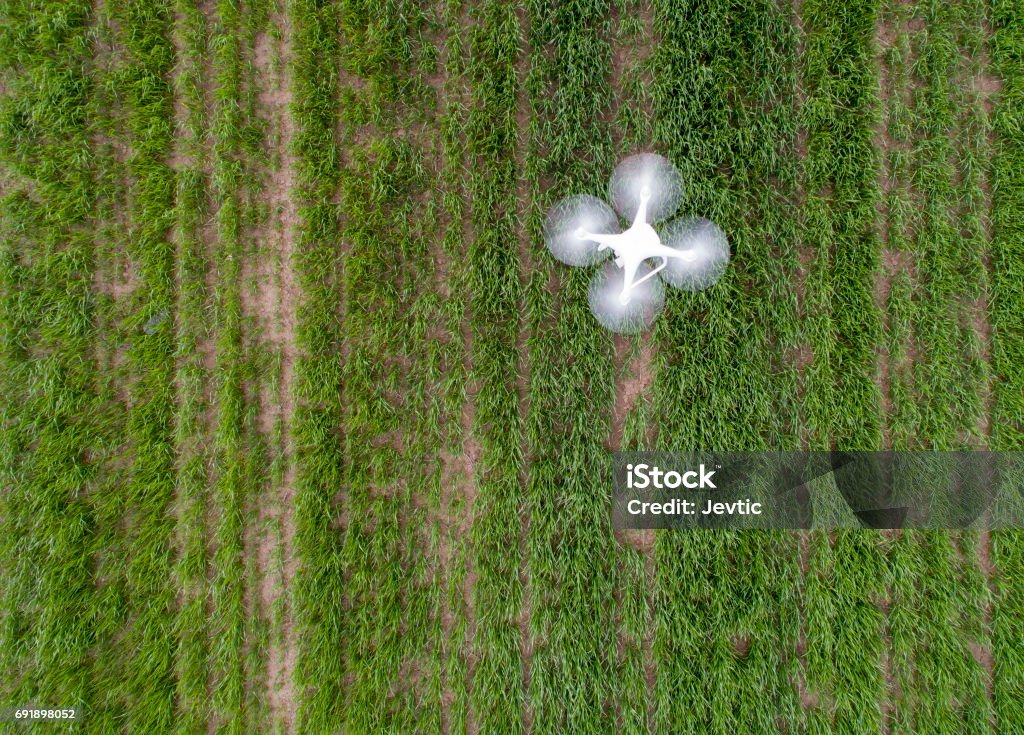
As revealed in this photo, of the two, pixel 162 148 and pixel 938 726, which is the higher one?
pixel 162 148

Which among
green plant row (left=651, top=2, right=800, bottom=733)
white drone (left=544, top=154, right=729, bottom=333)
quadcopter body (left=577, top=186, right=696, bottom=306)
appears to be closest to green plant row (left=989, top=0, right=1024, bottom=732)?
green plant row (left=651, top=2, right=800, bottom=733)

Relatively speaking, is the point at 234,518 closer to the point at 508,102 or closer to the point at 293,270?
the point at 293,270

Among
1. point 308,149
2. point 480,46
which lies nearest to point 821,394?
point 480,46

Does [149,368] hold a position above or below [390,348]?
below

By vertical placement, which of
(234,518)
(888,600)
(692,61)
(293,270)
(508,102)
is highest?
(692,61)

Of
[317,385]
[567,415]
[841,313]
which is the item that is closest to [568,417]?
[567,415]

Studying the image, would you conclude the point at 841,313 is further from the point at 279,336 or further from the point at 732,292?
the point at 279,336
